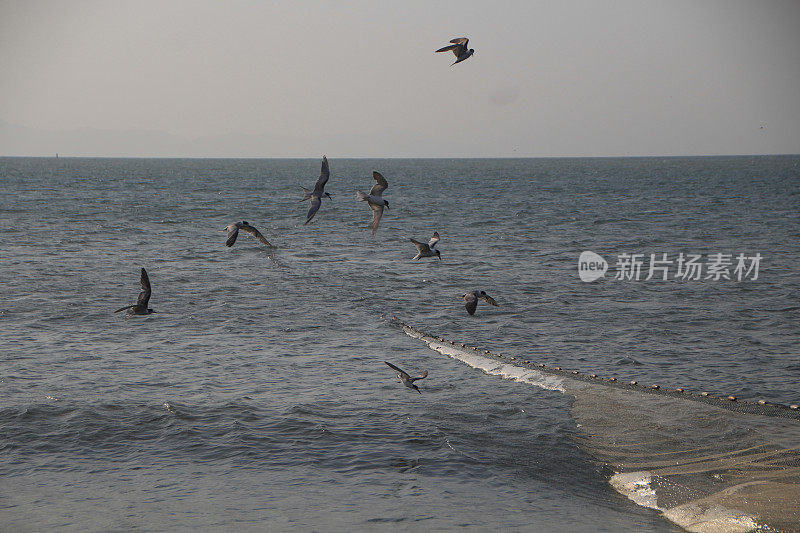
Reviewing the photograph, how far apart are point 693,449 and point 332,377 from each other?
30.6 ft

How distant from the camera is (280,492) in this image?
13477 millimetres

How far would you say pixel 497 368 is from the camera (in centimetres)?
2141

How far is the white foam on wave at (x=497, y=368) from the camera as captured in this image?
65.3ft

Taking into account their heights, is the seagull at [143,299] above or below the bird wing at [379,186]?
below

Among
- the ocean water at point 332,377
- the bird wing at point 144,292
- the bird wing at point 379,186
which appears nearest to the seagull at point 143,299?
the bird wing at point 144,292

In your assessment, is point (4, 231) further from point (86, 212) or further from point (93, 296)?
point (93, 296)

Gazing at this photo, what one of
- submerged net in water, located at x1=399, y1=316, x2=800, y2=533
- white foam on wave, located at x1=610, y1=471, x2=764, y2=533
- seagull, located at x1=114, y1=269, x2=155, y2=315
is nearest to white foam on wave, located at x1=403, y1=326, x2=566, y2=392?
submerged net in water, located at x1=399, y1=316, x2=800, y2=533

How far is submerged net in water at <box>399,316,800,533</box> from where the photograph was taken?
40.2ft

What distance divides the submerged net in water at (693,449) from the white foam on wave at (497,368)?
5cm

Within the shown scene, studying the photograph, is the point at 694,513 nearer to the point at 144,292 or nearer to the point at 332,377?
the point at 332,377

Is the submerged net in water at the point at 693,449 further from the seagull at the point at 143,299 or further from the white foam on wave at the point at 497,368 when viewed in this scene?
the seagull at the point at 143,299

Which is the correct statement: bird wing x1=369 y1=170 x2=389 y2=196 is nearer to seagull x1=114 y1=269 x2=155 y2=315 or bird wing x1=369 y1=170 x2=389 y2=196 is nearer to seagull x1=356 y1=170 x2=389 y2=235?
seagull x1=356 y1=170 x2=389 y2=235

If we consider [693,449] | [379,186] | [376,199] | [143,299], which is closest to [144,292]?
[143,299]

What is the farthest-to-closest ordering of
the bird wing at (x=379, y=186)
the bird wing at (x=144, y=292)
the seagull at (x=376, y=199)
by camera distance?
the bird wing at (x=144, y=292) → the bird wing at (x=379, y=186) → the seagull at (x=376, y=199)
